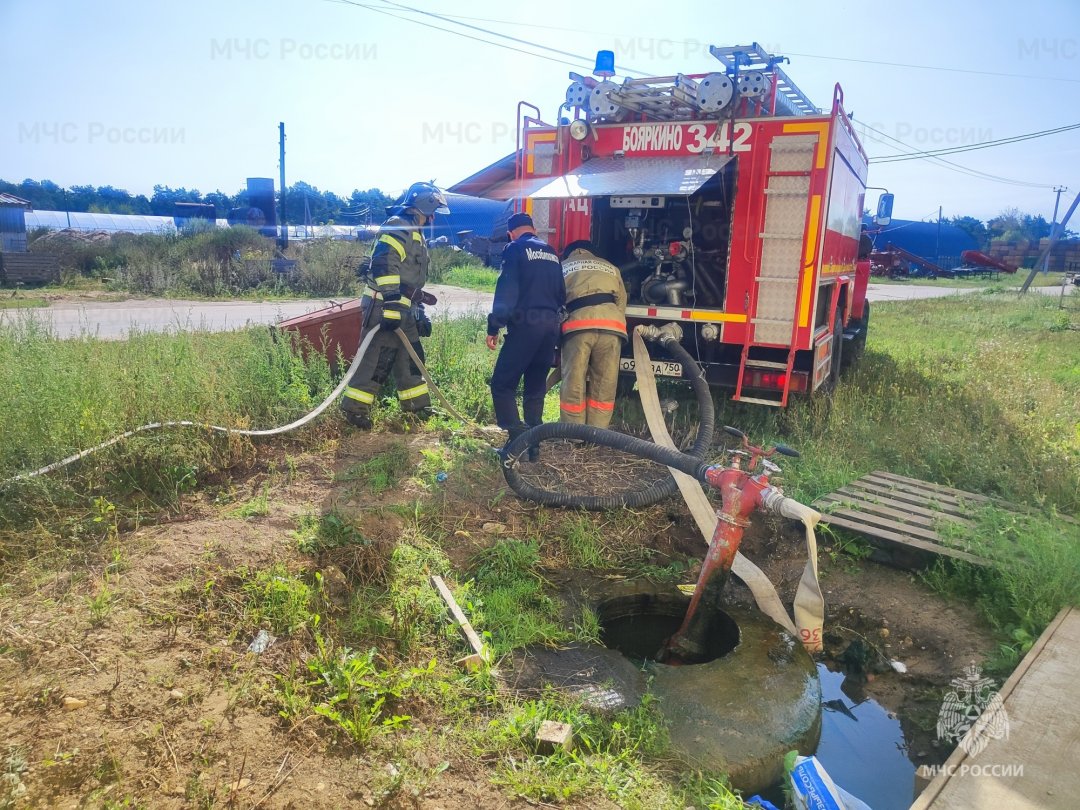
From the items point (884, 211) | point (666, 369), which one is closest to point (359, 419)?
point (666, 369)

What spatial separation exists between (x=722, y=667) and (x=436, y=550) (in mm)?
1663

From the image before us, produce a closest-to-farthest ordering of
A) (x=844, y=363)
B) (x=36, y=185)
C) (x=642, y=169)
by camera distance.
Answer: (x=642, y=169), (x=844, y=363), (x=36, y=185)

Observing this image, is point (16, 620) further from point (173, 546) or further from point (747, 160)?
point (747, 160)

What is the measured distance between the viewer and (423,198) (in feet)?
19.0

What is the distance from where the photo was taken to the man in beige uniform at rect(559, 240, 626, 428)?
5297mm

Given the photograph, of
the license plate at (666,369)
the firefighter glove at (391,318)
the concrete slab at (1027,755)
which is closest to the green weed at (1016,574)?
the concrete slab at (1027,755)

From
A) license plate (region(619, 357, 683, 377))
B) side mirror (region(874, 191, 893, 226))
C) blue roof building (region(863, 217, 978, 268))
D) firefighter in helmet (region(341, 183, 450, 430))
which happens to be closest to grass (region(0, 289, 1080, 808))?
firefighter in helmet (region(341, 183, 450, 430))

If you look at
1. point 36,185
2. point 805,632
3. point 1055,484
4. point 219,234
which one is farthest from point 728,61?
point 36,185

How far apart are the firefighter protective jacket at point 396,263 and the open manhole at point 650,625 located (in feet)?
9.78

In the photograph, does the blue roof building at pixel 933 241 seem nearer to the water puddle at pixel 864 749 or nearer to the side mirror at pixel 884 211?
the side mirror at pixel 884 211

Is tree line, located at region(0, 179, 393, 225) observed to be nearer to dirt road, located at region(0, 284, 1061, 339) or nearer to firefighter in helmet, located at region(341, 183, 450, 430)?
dirt road, located at region(0, 284, 1061, 339)

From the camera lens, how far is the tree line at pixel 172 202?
35.2m

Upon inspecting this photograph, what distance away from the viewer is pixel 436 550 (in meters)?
3.98

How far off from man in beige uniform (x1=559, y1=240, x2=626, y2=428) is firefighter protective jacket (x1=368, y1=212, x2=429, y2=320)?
131 centimetres
